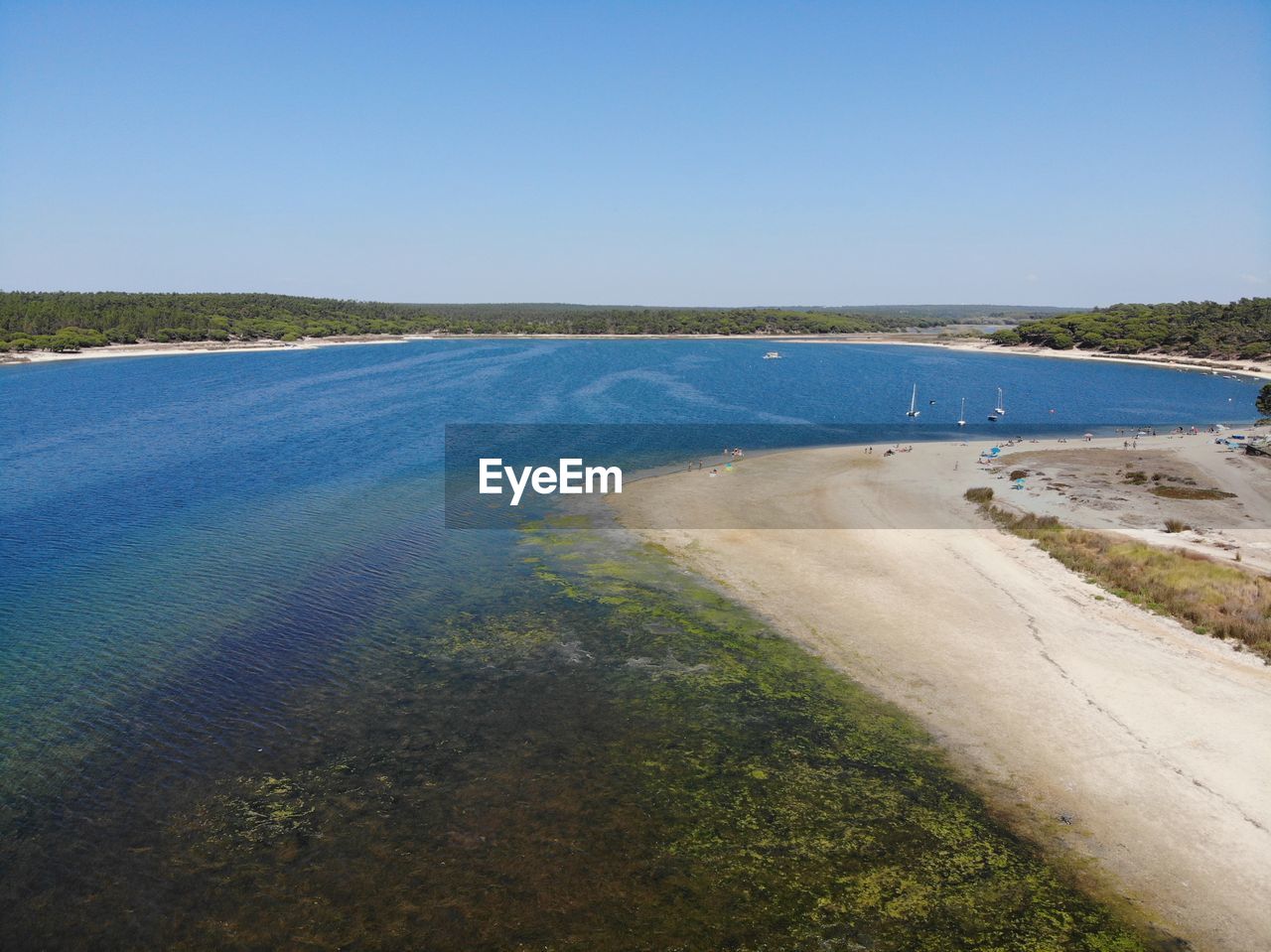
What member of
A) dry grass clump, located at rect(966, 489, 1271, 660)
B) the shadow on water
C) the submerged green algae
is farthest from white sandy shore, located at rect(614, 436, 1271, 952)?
the shadow on water

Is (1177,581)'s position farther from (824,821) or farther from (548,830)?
(548,830)

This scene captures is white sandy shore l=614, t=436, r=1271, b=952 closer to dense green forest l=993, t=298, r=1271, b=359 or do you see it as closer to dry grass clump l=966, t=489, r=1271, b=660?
dry grass clump l=966, t=489, r=1271, b=660

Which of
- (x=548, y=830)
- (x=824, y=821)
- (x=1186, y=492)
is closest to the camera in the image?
(x=548, y=830)

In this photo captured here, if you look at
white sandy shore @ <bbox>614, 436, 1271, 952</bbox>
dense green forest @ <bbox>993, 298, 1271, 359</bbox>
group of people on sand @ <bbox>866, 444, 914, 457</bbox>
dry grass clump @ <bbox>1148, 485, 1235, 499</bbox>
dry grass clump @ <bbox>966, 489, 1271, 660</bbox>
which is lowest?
white sandy shore @ <bbox>614, 436, 1271, 952</bbox>

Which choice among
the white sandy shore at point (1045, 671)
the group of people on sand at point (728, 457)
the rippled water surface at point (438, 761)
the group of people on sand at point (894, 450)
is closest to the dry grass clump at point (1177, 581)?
the white sandy shore at point (1045, 671)

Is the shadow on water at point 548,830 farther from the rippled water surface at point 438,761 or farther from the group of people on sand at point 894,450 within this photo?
the group of people on sand at point 894,450

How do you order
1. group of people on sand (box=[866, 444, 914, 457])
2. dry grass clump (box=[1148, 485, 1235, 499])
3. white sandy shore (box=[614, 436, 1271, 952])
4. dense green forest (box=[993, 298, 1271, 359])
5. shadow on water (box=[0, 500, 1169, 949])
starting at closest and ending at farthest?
shadow on water (box=[0, 500, 1169, 949]) → white sandy shore (box=[614, 436, 1271, 952]) → dry grass clump (box=[1148, 485, 1235, 499]) → group of people on sand (box=[866, 444, 914, 457]) → dense green forest (box=[993, 298, 1271, 359])

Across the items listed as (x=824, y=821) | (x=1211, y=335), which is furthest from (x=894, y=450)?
(x=1211, y=335)
